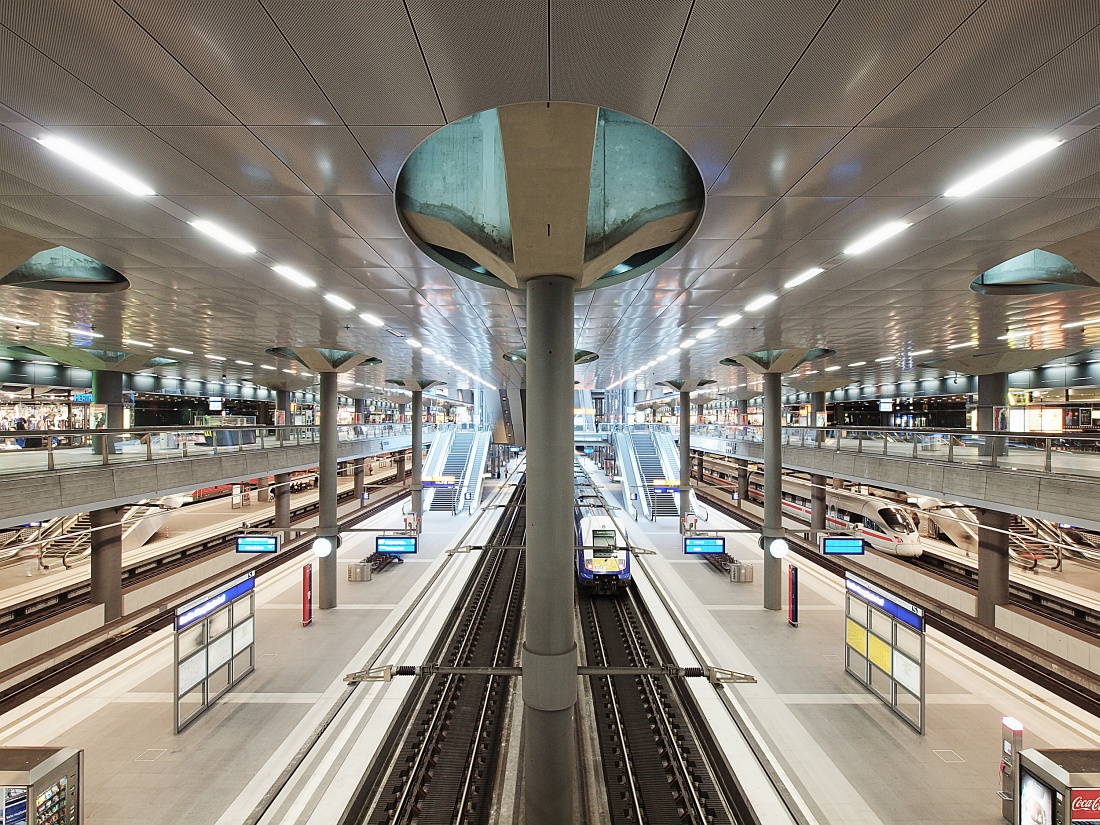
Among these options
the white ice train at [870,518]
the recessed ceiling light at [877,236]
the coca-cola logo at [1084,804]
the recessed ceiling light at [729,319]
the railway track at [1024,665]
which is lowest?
the railway track at [1024,665]

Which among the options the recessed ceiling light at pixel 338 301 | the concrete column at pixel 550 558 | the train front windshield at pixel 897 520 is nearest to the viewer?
the concrete column at pixel 550 558

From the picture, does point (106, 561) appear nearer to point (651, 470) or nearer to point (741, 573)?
point (741, 573)

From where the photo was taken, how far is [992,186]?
3875 mm

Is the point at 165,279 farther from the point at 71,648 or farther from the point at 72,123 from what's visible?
the point at 71,648

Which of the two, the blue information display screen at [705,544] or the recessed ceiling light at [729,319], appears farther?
the blue information display screen at [705,544]

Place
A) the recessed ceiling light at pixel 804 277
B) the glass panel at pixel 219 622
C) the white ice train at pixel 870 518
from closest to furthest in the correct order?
1. the recessed ceiling light at pixel 804 277
2. the glass panel at pixel 219 622
3. the white ice train at pixel 870 518

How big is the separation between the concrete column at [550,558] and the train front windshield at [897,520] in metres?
21.8

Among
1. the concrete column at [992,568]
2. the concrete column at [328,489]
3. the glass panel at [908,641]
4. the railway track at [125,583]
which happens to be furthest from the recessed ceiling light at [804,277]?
the railway track at [125,583]

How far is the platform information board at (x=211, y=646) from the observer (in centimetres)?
827

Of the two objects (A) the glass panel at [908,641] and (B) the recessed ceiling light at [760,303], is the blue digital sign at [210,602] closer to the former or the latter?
(B) the recessed ceiling light at [760,303]

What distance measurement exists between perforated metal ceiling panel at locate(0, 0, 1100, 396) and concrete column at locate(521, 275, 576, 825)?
1.52m

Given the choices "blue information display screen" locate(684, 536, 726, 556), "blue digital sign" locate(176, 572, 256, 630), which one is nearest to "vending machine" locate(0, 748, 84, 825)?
"blue digital sign" locate(176, 572, 256, 630)

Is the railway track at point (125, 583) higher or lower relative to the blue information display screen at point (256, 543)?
lower

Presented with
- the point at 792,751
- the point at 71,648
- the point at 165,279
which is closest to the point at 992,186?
the point at 792,751
